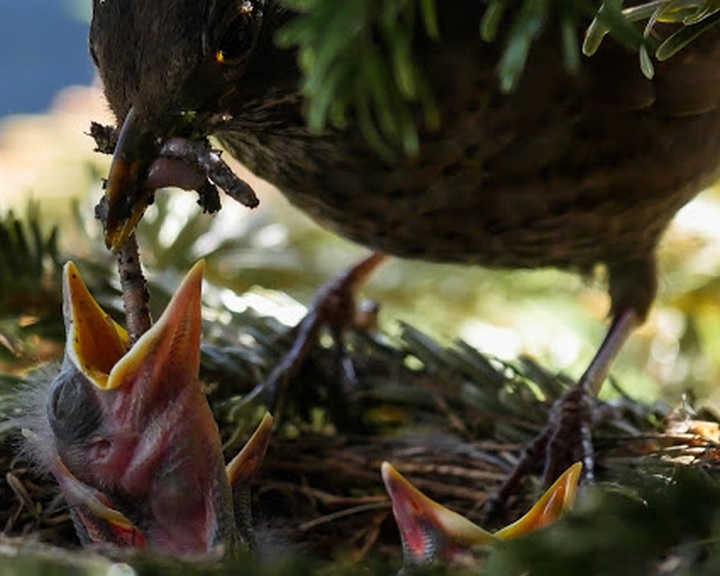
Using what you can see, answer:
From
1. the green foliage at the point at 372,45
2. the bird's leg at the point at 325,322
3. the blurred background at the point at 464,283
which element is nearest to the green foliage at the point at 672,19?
the green foliage at the point at 372,45

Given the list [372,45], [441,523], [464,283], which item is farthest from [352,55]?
[464,283]

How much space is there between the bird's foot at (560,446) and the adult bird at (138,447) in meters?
0.30

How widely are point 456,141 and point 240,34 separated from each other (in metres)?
0.29

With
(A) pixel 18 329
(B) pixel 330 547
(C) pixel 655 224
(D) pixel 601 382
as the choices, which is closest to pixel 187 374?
(B) pixel 330 547

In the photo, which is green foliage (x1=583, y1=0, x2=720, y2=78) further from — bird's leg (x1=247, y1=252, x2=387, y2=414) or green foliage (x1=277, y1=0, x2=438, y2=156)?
bird's leg (x1=247, y1=252, x2=387, y2=414)

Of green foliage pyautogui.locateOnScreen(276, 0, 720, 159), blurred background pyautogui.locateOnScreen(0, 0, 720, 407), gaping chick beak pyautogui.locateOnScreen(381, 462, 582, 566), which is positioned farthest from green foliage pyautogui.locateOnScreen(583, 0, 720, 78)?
blurred background pyautogui.locateOnScreen(0, 0, 720, 407)

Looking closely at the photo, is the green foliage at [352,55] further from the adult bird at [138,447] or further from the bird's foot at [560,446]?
the bird's foot at [560,446]

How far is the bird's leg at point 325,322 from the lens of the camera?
1335 millimetres

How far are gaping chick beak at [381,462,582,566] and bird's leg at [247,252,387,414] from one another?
16.5 inches

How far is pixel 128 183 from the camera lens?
100 centimetres

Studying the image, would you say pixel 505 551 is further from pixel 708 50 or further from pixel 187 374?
pixel 708 50

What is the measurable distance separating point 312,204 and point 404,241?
11 centimetres

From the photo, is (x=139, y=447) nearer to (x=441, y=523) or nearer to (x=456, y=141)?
(x=441, y=523)

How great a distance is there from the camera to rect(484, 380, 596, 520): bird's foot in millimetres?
1167
